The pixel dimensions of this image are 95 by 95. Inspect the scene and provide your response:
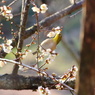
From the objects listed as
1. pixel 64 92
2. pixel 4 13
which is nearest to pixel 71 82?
pixel 4 13

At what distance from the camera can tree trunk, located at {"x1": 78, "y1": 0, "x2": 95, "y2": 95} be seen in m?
0.56

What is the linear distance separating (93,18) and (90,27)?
0.02 meters

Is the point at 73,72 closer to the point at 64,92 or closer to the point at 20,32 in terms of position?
the point at 20,32

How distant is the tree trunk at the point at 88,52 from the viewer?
56cm

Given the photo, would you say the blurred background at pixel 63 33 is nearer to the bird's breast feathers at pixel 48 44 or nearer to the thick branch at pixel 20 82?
the bird's breast feathers at pixel 48 44

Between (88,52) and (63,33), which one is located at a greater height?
(63,33)

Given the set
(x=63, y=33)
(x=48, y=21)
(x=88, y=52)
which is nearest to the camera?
(x=88, y=52)

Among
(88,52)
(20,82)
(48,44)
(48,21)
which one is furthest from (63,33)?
(88,52)

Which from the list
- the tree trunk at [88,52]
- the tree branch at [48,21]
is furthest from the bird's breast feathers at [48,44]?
the tree trunk at [88,52]

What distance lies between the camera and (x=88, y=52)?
562 millimetres

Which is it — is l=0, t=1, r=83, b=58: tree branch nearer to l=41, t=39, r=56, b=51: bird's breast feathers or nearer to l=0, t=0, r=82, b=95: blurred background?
l=0, t=0, r=82, b=95: blurred background

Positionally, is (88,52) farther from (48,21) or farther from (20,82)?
(48,21)

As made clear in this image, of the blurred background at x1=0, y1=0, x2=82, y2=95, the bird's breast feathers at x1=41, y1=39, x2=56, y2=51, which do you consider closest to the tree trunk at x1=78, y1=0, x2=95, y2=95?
the blurred background at x1=0, y1=0, x2=82, y2=95

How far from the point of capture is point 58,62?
19.9ft
